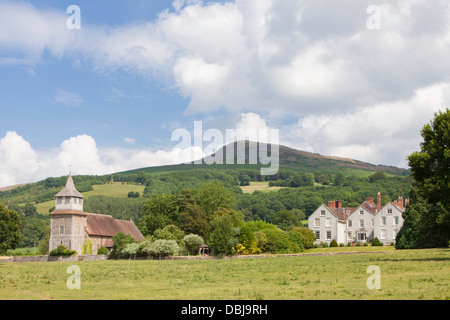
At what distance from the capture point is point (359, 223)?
91062 mm

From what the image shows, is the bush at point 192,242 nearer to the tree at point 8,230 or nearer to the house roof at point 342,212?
the tree at point 8,230

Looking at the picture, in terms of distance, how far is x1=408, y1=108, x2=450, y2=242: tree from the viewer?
3306cm

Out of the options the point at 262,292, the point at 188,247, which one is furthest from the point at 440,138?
the point at 188,247

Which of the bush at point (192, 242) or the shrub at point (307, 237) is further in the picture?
the shrub at point (307, 237)

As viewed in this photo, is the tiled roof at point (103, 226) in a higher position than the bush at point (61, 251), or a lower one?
higher

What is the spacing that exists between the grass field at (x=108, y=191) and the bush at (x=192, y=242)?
4189 inches

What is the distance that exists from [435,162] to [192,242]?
35191mm

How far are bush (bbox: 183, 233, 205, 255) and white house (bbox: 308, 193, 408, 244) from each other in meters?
33.4

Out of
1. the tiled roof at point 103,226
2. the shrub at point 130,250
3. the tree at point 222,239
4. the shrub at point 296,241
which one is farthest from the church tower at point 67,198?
the shrub at point 296,241

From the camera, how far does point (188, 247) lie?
62.9m

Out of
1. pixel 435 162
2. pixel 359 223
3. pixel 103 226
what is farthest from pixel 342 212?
pixel 435 162

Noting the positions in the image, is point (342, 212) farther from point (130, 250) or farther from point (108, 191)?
point (108, 191)

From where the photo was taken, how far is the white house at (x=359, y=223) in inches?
3376
